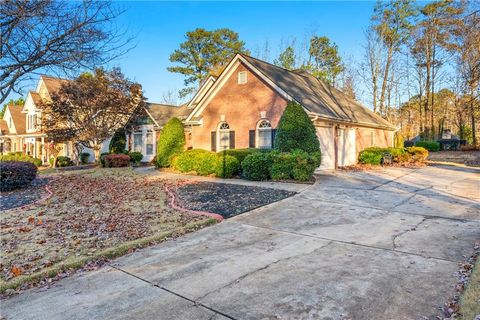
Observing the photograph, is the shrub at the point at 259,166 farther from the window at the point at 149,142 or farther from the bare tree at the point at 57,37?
the window at the point at 149,142

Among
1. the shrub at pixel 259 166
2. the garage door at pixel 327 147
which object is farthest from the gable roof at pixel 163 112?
the shrub at pixel 259 166

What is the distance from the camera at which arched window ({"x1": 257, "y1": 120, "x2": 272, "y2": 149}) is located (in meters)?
16.2

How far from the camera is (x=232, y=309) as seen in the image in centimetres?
319

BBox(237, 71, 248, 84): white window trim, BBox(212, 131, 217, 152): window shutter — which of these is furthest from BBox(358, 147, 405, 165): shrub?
BBox(212, 131, 217, 152): window shutter

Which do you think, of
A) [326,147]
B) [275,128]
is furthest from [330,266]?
[326,147]

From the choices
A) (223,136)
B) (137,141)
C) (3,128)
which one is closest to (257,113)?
(223,136)

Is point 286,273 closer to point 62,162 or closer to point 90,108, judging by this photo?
point 90,108

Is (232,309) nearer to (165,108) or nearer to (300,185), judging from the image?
(300,185)

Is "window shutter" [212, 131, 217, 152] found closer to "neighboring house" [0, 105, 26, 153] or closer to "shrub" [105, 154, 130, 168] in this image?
"shrub" [105, 154, 130, 168]

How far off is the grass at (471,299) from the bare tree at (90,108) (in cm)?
2151

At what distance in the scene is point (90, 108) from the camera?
21312mm

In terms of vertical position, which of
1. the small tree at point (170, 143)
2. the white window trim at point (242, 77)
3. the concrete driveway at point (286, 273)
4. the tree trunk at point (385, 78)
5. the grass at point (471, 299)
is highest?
the tree trunk at point (385, 78)

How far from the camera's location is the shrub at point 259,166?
40.6 feet

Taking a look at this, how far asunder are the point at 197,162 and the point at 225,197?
6065 mm
